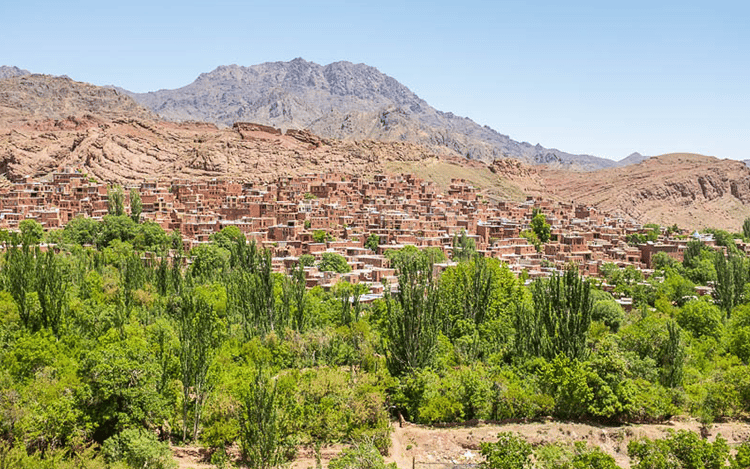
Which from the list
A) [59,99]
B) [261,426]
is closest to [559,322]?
[261,426]

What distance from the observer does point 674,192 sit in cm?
9350

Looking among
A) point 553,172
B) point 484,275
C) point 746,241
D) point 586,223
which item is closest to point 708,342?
point 484,275

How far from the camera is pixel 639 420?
1839cm

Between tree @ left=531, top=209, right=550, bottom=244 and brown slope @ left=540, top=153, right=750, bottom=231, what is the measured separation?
33079 millimetres

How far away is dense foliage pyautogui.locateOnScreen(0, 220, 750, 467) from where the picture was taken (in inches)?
591

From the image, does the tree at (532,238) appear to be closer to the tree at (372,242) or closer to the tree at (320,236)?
the tree at (372,242)

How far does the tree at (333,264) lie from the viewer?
38.0 meters

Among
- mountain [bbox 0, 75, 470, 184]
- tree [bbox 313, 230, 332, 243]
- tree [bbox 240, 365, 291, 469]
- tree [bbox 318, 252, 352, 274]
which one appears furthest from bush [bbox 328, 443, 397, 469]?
mountain [bbox 0, 75, 470, 184]

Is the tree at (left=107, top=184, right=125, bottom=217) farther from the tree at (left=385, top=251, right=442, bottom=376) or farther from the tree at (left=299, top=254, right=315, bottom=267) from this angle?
the tree at (left=385, top=251, right=442, bottom=376)

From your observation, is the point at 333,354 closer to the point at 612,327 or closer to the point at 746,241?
the point at 612,327

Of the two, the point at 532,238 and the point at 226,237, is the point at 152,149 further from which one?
the point at 532,238

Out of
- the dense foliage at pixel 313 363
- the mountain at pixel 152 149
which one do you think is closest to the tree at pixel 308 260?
the dense foliage at pixel 313 363

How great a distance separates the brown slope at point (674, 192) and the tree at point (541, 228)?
3308 centimetres

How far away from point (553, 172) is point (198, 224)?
79.9 metres
